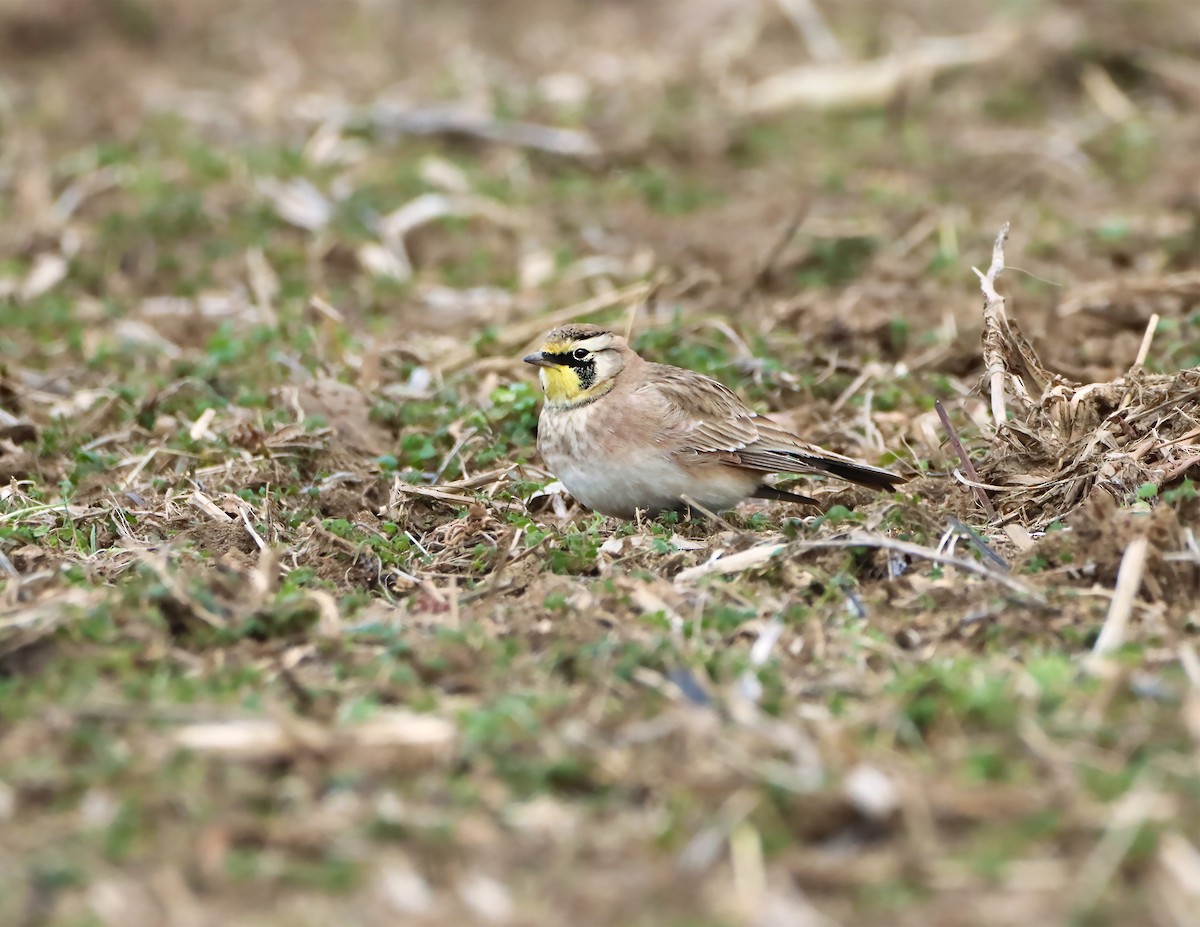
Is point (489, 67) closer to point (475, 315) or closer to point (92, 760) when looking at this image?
point (475, 315)

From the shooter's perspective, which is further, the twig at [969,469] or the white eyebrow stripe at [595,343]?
the white eyebrow stripe at [595,343]

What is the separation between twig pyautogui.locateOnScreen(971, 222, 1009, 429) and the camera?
25.3 ft

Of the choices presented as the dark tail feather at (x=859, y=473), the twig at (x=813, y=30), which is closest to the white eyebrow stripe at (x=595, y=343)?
the dark tail feather at (x=859, y=473)

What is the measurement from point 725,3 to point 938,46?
259 cm

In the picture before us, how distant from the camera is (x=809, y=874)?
187 inches

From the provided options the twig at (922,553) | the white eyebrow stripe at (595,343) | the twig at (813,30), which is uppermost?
the white eyebrow stripe at (595,343)

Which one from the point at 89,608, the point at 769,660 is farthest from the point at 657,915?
the point at 89,608

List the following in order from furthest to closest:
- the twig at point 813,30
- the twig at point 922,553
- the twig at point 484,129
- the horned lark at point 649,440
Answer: the twig at point 813,30 < the twig at point 484,129 < the horned lark at point 649,440 < the twig at point 922,553

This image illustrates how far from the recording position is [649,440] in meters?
7.99

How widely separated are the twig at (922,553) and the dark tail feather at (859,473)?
782 mm

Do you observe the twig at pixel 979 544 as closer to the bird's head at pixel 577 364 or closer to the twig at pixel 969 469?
the twig at pixel 969 469

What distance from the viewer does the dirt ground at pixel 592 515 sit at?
16.0 ft

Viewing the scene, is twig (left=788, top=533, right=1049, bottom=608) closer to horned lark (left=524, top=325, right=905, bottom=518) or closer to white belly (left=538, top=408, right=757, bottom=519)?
horned lark (left=524, top=325, right=905, bottom=518)

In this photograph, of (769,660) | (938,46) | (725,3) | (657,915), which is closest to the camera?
(657,915)
